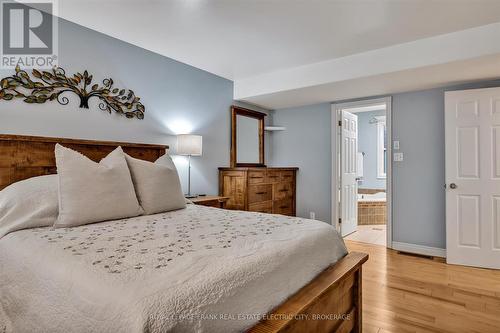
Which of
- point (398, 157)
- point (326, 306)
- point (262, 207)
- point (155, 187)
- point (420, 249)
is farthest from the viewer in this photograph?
point (262, 207)

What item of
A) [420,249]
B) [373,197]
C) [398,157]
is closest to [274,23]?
[398,157]

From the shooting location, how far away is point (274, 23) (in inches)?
99.0

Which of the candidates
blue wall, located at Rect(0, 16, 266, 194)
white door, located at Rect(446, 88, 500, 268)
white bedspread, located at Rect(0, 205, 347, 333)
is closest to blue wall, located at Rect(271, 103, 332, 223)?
blue wall, located at Rect(0, 16, 266, 194)

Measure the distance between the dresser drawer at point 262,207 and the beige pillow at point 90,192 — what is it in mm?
1886

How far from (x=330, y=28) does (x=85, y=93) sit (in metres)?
2.32

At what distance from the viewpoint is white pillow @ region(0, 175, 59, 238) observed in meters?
1.62

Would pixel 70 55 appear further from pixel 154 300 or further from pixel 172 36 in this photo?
pixel 154 300

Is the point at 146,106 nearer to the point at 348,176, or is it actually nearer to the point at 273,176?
the point at 273,176

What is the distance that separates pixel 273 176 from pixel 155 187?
90.4 inches

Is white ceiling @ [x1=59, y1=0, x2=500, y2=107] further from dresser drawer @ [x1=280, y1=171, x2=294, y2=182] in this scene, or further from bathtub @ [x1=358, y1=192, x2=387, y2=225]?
bathtub @ [x1=358, y1=192, x2=387, y2=225]

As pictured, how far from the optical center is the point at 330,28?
8.52 ft

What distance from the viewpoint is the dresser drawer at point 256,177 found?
3711 millimetres

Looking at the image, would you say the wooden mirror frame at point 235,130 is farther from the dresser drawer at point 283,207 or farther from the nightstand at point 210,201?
the nightstand at point 210,201

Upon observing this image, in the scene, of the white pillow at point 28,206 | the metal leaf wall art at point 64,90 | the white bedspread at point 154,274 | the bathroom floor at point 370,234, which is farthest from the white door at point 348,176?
the white pillow at point 28,206
